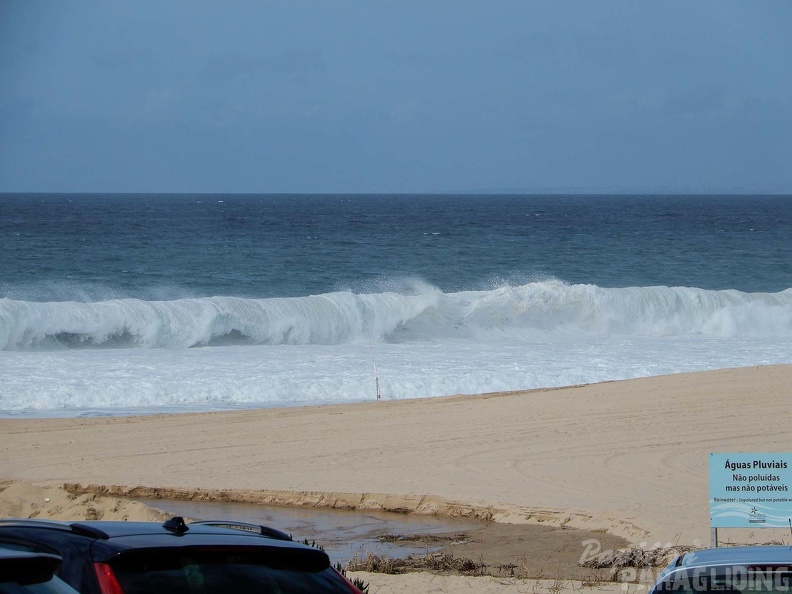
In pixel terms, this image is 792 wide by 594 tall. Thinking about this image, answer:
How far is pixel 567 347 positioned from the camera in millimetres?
24641

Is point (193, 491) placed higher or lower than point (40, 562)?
lower

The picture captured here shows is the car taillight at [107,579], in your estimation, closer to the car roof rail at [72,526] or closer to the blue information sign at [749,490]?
the car roof rail at [72,526]

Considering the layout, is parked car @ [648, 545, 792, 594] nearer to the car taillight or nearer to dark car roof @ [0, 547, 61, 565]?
the car taillight

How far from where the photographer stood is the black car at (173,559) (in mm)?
3074

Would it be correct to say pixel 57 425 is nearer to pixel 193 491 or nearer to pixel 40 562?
pixel 193 491

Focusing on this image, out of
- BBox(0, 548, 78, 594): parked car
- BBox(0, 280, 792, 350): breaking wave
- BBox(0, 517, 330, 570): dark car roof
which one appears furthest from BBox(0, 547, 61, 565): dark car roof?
BBox(0, 280, 792, 350): breaking wave

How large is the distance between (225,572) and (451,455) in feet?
29.5

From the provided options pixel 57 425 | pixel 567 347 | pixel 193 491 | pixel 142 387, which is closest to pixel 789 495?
pixel 193 491

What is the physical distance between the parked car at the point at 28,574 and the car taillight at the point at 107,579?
0.94 feet

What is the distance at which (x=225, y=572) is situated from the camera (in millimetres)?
3189

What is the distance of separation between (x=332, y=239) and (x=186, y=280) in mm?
21131

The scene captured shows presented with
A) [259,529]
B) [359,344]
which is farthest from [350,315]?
[259,529]

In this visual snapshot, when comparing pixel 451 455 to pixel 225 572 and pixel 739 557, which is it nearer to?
pixel 739 557

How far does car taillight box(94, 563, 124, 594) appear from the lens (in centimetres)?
300
